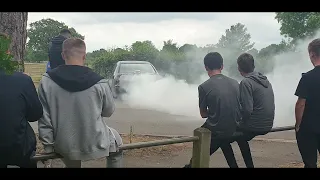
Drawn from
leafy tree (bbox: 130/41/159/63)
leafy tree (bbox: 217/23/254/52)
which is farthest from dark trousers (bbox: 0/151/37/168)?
leafy tree (bbox: 217/23/254/52)

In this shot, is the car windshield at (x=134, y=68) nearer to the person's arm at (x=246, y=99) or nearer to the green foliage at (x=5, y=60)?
the person's arm at (x=246, y=99)

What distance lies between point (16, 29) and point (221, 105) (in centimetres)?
285

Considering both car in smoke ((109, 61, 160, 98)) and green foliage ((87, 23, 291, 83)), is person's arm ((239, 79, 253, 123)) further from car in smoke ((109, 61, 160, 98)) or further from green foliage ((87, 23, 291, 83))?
green foliage ((87, 23, 291, 83))

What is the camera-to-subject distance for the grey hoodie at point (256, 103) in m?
4.75

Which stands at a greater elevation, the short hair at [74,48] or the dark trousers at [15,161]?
the short hair at [74,48]

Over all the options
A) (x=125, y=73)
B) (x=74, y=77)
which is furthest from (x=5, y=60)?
(x=125, y=73)

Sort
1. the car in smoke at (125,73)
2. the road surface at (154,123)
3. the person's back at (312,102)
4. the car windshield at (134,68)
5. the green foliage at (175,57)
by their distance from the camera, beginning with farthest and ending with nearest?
the green foliage at (175,57) < the car windshield at (134,68) < the car in smoke at (125,73) < the road surface at (154,123) < the person's back at (312,102)

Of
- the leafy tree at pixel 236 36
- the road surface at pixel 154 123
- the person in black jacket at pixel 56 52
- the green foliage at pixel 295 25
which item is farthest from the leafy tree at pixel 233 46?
the person in black jacket at pixel 56 52

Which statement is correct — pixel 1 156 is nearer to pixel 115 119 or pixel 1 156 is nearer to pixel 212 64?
pixel 212 64

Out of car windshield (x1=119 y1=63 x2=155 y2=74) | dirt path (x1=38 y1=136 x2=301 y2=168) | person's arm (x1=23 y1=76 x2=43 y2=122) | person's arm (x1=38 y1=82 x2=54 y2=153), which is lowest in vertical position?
dirt path (x1=38 y1=136 x2=301 y2=168)

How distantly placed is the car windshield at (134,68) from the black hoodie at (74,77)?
34.4 ft

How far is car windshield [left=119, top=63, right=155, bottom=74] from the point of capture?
46.1 feet

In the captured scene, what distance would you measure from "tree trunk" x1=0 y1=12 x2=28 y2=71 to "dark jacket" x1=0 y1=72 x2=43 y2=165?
2296 mm
